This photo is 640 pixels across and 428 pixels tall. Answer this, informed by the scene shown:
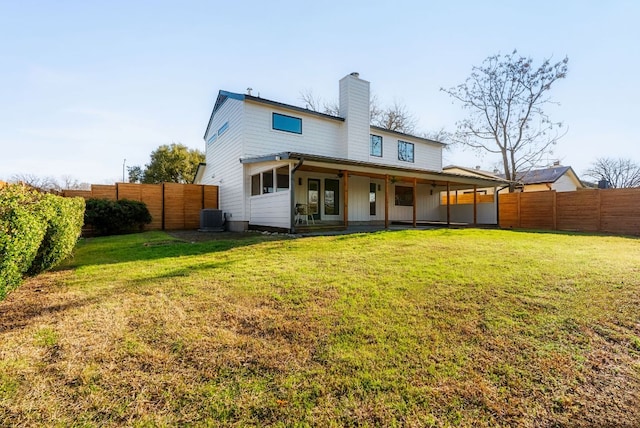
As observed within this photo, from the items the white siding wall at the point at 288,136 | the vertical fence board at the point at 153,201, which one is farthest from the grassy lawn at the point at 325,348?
the vertical fence board at the point at 153,201

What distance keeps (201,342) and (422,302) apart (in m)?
2.48

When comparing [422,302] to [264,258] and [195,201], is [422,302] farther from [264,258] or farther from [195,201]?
[195,201]

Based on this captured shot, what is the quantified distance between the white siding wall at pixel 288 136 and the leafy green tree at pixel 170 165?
611 inches

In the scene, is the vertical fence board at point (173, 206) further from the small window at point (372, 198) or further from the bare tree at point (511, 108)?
the bare tree at point (511, 108)

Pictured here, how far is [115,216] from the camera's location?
1170 cm

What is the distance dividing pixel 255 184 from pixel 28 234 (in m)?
9.21

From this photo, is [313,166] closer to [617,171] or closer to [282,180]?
[282,180]

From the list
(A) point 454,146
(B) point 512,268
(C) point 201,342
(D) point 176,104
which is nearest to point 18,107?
(D) point 176,104

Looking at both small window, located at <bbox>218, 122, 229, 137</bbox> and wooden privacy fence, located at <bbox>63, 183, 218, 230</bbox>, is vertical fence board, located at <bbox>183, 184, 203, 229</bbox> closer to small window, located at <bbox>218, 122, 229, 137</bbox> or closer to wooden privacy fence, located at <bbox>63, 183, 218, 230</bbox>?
wooden privacy fence, located at <bbox>63, 183, 218, 230</bbox>

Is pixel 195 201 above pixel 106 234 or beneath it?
above

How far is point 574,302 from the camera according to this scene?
136 inches

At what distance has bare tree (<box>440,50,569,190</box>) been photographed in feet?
67.5

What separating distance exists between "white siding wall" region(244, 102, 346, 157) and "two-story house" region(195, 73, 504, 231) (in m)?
0.04

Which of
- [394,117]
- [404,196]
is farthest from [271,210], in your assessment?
[394,117]
